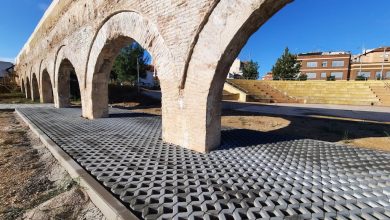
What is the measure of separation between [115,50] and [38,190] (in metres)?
4.73

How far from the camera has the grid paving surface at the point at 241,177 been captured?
78.6 inches

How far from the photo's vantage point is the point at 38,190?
265cm

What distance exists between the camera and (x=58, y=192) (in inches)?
98.8

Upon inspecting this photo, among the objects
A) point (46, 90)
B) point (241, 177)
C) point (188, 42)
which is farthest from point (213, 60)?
point (46, 90)

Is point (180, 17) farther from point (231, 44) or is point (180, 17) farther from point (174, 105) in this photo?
point (174, 105)

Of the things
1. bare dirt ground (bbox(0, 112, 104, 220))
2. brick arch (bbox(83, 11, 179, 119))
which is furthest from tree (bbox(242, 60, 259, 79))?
bare dirt ground (bbox(0, 112, 104, 220))

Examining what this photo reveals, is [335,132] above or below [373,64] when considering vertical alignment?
below

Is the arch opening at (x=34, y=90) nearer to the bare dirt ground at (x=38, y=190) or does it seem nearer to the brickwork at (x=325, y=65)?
the bare dirt ground at (x=38, y=190)

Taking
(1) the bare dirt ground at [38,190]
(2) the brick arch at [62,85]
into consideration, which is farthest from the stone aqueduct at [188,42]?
(2) the brick arch at [62,85]

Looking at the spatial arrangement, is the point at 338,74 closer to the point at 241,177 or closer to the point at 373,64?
the point at 373,64

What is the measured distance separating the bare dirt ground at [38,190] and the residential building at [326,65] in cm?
5268

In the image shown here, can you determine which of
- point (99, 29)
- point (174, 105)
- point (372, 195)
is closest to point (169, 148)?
point (174, 105)

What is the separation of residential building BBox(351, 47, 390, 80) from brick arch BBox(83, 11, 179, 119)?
163 feet

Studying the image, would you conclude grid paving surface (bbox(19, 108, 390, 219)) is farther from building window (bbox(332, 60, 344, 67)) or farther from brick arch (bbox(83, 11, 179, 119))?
building window (bbox(332, 60, 344, 67))
